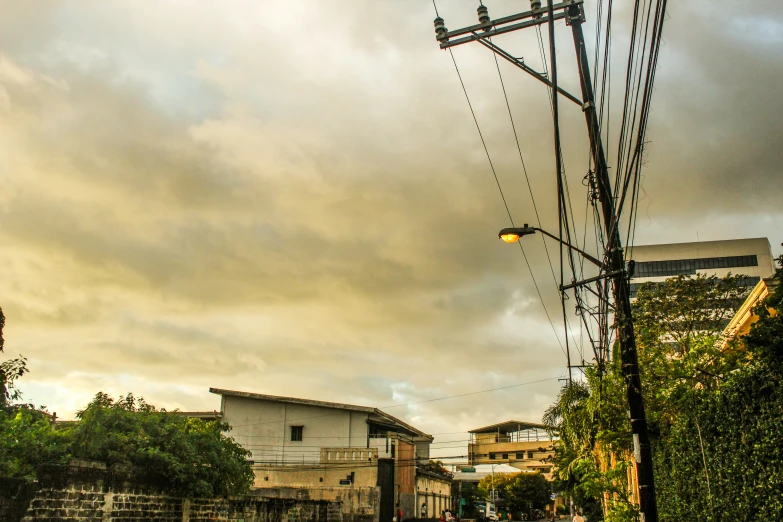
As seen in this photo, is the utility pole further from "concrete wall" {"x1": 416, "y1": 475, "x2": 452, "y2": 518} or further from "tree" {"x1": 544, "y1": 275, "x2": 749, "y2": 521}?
"concrete wall" {"x1": 416, "y1": 475, "x2": 452, "y2": 518}

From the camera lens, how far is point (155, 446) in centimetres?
2064

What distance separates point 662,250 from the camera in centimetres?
7656

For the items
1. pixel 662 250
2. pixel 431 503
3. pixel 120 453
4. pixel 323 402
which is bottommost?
pixel 431 503

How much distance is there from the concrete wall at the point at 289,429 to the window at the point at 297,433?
216 millimetres

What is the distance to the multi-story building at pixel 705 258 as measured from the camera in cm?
7394

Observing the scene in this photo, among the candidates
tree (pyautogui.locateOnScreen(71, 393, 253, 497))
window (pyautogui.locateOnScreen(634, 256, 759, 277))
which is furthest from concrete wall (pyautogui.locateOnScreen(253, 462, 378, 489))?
window (pyautogui.locateOnScreen(634, 256, 759, 277))

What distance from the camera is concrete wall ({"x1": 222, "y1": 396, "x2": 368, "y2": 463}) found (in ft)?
149

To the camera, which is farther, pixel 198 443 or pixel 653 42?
pixel 198 443

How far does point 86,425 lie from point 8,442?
2.98 metres

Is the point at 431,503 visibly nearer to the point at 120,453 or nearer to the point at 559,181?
the point at 120,453

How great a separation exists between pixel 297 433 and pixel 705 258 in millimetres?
54511

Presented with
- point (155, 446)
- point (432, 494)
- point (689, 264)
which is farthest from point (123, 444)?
point (689, 264)

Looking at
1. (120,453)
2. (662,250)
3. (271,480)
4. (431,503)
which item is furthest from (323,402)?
(662,250)

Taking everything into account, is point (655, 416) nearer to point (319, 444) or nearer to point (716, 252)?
point (319, 444)
